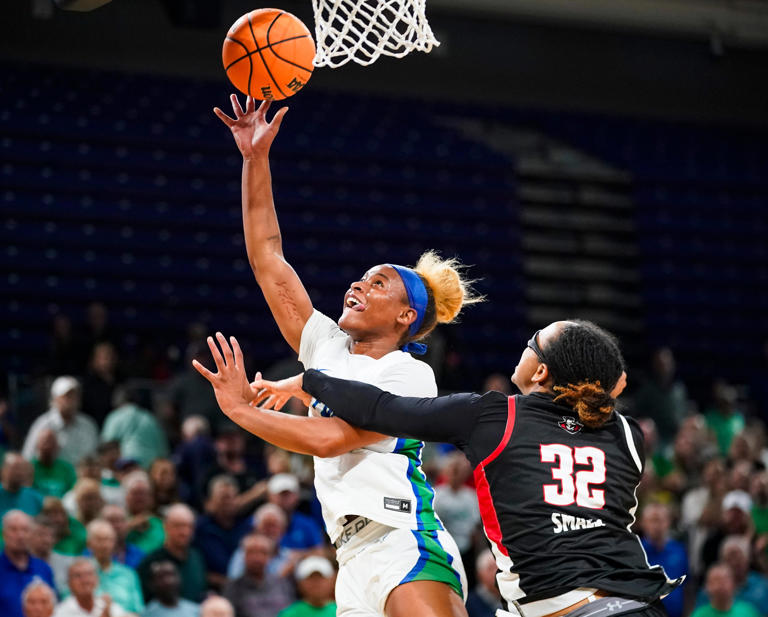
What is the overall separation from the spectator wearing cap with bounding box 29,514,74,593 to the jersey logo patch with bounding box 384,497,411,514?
434 cm

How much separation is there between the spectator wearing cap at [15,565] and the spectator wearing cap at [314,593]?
1.64m

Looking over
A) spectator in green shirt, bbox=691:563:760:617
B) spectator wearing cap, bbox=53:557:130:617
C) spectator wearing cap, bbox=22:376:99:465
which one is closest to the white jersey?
Result: spectator wearing cap, bbox=53:557:130:617

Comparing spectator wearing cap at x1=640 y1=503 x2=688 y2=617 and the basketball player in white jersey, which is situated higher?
the basketball player in white jersey

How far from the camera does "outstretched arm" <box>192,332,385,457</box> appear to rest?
3.84 meters

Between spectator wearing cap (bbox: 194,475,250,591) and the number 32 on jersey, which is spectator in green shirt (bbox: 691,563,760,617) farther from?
the number 32 on jersey

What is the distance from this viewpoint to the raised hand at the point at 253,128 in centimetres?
467

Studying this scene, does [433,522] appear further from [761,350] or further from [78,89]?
[761,350]

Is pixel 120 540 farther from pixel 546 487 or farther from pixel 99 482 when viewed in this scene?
pixel 546 487

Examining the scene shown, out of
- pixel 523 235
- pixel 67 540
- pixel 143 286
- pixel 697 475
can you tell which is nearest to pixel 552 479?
pixel 67 540

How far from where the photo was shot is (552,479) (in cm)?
344

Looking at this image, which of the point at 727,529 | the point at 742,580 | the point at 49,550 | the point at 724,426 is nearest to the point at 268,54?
the point at 49,550

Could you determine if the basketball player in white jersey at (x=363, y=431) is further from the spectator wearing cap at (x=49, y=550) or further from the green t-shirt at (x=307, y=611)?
the spectator wearing cap at (x=49, y=550)

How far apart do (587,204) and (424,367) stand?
39.1 ft

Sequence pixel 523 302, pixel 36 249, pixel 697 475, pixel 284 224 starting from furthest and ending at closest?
pixel 523 302 → pixel 284 224 → pixel 36 249 → pixel 697 475
